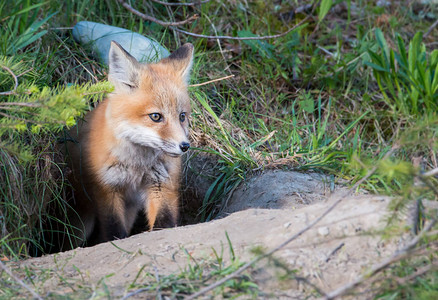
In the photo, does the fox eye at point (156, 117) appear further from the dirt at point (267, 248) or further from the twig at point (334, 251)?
the twig at point (334, 251)

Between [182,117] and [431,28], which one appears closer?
[182,117]

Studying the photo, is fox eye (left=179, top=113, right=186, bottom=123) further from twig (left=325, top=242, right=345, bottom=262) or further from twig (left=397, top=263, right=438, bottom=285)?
twig (left=397, top=263, right=438, bottom=285)

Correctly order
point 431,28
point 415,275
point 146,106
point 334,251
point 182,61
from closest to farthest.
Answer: point 415,275
point 334,251
point 146,106
point 182,61
point 431,28

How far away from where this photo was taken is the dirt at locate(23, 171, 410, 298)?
2.08 metres

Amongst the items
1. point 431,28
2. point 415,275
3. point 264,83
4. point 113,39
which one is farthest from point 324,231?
point 431,28

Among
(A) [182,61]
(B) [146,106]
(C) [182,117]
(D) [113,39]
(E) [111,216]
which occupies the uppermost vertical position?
(D) [113,39]

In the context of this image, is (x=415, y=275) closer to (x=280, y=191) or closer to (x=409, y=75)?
(x=280, y=191)

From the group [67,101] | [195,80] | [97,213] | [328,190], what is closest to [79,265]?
[67,101]

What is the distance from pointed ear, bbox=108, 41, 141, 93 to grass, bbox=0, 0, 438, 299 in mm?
369

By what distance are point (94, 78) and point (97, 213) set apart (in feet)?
3.90

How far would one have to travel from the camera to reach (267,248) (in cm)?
216

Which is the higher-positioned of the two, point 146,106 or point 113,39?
point 113,39

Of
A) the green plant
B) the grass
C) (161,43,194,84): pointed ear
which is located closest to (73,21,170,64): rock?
the grass

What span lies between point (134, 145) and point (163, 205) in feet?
1.59
